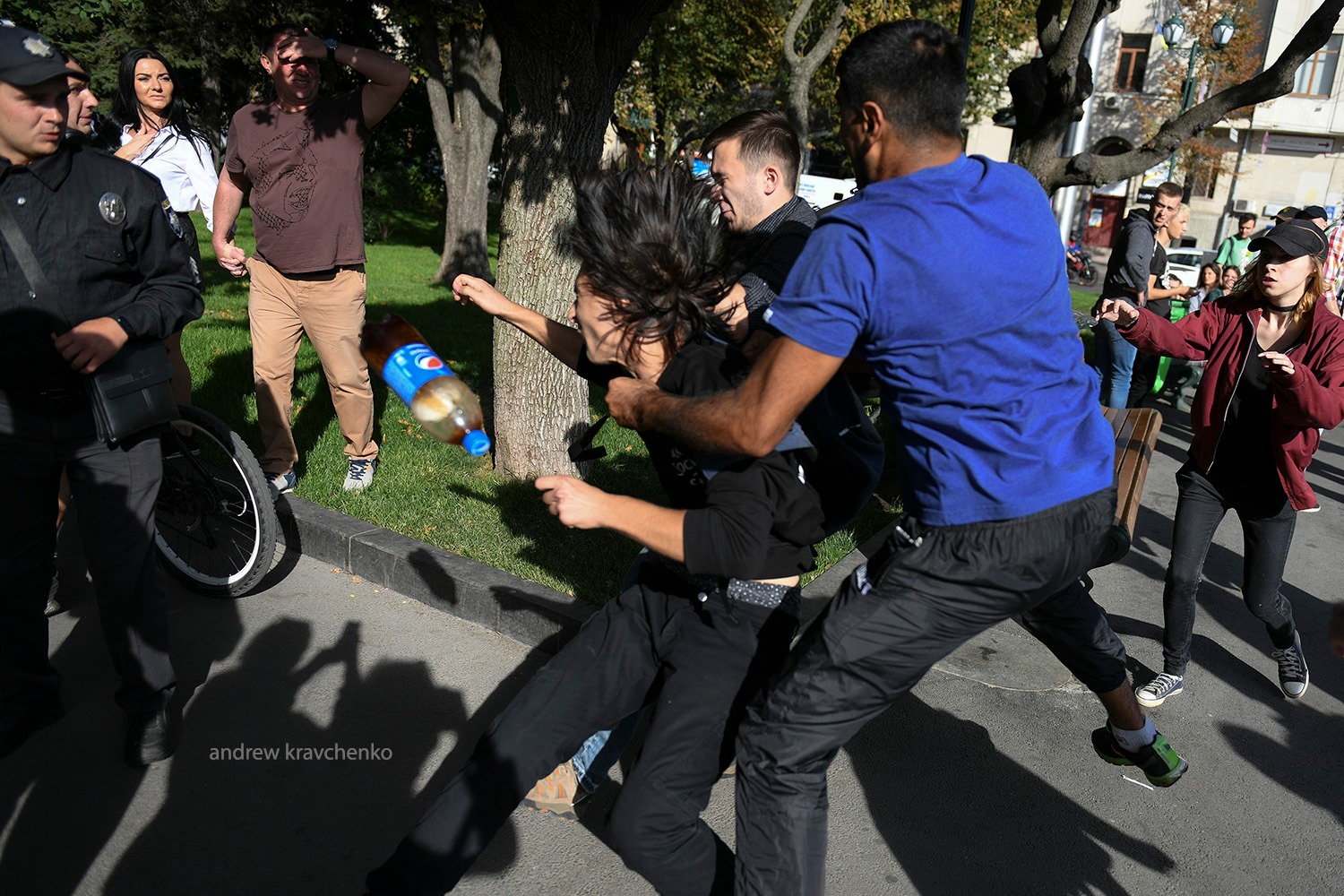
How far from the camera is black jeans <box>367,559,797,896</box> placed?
219cm

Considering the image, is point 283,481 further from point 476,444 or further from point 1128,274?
point 1128,274

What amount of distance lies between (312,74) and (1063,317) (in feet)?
13.5

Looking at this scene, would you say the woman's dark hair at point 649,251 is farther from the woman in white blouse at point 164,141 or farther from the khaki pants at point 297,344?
the woman in white blouse at point 164,141

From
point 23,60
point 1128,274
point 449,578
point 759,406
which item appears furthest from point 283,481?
point 1128,274

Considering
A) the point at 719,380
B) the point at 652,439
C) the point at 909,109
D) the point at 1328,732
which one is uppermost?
the point at 909,109

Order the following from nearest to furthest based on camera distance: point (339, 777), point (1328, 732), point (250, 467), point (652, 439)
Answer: point (652, 439)
point (339, 777)
point (1328, 732)
point (250, 467)

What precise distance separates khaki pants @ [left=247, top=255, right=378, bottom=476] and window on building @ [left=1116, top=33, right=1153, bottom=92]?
Result: 43.7 m

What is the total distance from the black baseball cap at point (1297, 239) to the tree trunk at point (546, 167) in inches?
117

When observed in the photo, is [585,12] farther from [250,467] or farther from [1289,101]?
[1289,101]

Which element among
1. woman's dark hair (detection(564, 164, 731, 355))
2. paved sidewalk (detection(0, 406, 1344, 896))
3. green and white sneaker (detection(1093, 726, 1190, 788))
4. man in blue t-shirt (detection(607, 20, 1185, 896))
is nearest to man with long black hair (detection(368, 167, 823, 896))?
woman's dark hair (detection(564, 164, 731, 355))

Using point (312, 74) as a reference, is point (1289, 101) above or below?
above

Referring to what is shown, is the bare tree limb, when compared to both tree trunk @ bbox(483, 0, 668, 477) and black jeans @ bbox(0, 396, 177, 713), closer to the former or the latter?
tree trunk @ bbox(483, 0, 668, 477)

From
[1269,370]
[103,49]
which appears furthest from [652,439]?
[103,49]

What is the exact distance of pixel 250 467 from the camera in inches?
167
